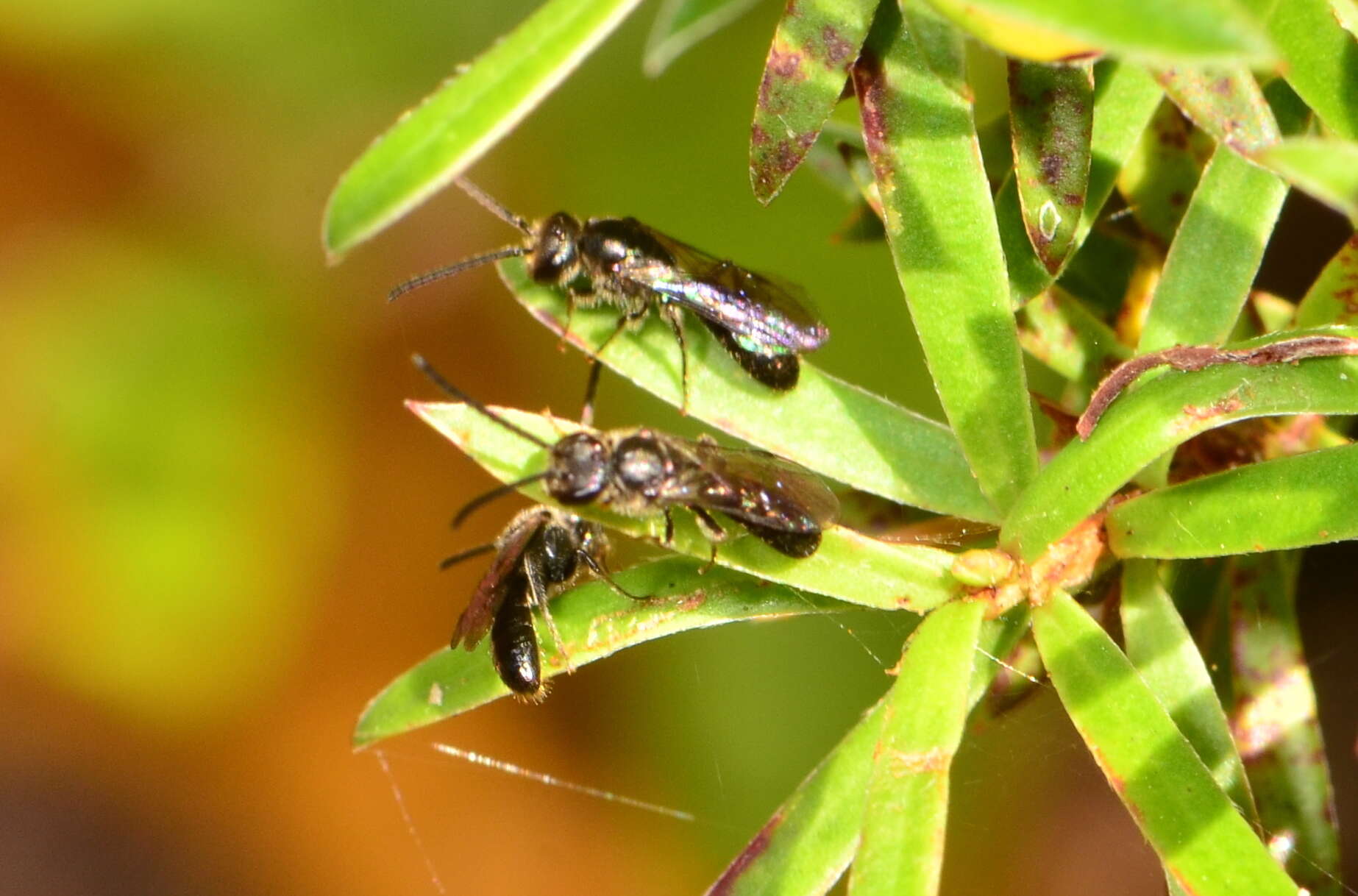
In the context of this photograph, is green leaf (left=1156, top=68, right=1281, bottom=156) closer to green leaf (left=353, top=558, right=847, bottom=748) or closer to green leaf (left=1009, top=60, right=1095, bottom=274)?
green leaf (left=1009, top=60, right=1095, bottom=274)

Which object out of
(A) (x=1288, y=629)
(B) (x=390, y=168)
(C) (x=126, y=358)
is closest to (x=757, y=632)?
(A) (x=1288, y=629)

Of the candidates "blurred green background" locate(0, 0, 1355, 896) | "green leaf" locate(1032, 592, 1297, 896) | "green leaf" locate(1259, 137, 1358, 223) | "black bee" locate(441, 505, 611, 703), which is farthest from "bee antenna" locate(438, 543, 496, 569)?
"blurred green background" locate(0, 0, 1355, 896)

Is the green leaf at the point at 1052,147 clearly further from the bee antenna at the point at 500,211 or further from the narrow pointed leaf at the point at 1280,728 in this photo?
the bee antenna at the point at 500,211

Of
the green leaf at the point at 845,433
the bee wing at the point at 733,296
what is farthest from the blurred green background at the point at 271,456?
the green leaf at the point at 845,433

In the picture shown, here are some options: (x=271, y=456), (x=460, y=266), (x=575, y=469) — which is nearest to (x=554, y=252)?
(x=460, y=266)

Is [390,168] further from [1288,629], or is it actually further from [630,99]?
[630,99]

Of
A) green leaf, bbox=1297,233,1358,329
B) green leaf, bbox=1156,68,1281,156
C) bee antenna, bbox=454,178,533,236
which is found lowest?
green leaf, bbox=1156,68,1281,156

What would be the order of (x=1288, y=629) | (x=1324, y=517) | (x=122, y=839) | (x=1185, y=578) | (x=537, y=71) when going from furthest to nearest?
(x=122, y=839)
(x=1185, y=578)
(x=1288, y=629)
(x=1324, y=517)
(x=537, y=71)
